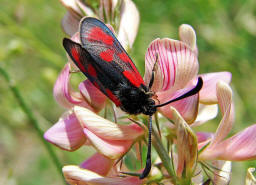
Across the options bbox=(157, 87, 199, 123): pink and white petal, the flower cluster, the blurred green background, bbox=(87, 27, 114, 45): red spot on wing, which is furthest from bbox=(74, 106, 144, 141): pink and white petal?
the blurred green background

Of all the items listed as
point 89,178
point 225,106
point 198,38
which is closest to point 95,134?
point 89,178

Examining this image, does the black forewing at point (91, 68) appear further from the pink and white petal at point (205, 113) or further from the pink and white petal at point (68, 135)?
the pink and white petal at point (205, 113)

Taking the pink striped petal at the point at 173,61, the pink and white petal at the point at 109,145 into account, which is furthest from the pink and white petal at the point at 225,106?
the pink and white petal at the point at 109,145

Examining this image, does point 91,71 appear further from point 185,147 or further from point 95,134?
point 185,147

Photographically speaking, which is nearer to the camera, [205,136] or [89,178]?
[89,178]

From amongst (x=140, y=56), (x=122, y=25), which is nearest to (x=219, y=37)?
(x=140, y=56)

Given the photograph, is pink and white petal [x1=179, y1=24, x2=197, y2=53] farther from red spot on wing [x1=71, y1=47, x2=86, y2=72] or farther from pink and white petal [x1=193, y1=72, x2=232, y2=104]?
red spot on wing [x1=71, y1=47, x2=86, y2=72]
